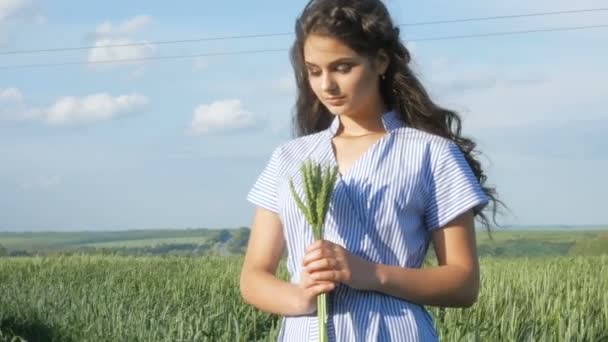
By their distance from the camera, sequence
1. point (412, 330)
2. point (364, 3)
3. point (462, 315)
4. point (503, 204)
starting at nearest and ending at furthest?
point (412, 330) → point (364, 3) → point (503, 204) → point (462, 315)

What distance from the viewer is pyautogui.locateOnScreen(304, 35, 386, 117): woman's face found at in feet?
7.75

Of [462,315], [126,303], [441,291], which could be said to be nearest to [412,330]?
[441,291]

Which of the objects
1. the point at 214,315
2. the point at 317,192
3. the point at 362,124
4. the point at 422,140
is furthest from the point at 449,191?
the point at 214,315

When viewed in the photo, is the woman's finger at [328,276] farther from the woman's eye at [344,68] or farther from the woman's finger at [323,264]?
the woman's eye at [344,68]

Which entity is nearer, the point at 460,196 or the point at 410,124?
the point at 460,196

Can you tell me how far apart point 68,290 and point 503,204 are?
7.96m

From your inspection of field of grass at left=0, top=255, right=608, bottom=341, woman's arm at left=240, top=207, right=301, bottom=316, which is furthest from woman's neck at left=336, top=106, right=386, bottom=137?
field of grass at left=0, top=255, right=608, bottom=341

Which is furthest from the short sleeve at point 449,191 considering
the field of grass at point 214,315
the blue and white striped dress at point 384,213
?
the field of grass at point 214,315

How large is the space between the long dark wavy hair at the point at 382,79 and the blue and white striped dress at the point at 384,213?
0.12m

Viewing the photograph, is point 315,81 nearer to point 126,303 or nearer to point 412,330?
point 412,330

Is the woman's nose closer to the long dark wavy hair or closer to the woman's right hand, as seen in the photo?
the long dark wavy hair

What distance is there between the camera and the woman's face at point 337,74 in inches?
93.0

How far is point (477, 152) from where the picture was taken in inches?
105

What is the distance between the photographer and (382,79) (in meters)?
2.60
